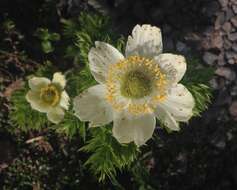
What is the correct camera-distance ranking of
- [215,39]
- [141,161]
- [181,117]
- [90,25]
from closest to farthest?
[181,117]
[90,25]
[141,161]
[215,39]

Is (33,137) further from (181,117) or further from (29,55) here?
(181,117)

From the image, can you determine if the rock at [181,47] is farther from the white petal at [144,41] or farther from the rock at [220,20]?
the white petal at [144,41]

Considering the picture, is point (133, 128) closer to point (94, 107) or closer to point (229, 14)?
point (94, 107)

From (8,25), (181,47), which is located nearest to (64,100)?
(8,25)

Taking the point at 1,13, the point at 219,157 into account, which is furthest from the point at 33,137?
the point at 219,157

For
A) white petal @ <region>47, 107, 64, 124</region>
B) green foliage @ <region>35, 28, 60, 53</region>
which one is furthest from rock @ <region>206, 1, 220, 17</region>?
white petal @ <region>47, 107, 64, 124</region>

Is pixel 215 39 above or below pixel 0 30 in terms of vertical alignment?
below

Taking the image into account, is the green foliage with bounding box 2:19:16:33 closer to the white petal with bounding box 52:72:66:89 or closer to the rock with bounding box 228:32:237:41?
the white petal with bounding box 52:72:66:89

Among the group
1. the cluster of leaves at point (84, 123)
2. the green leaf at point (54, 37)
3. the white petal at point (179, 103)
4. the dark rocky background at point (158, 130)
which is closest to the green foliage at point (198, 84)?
the white petal at point (179, 103)
